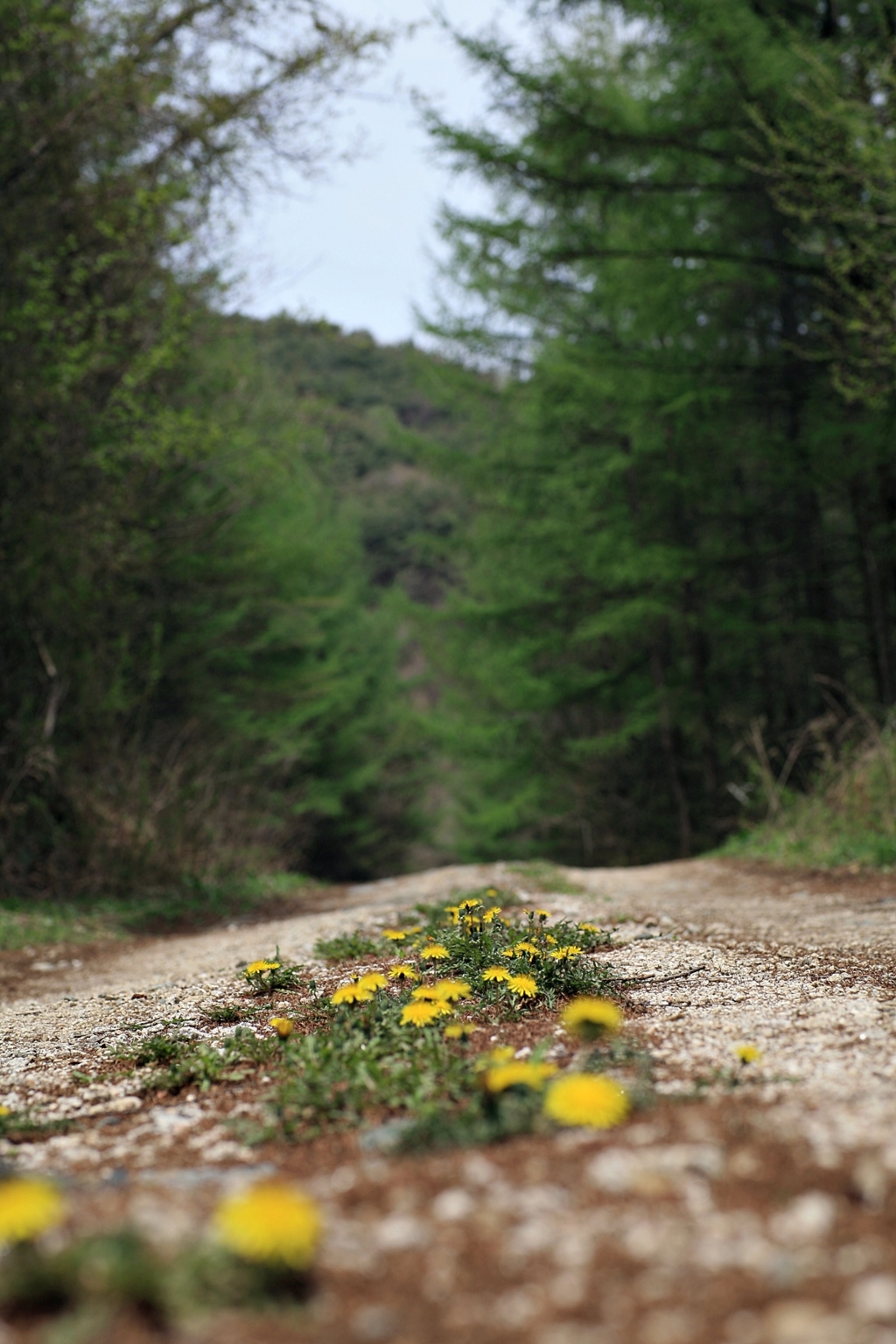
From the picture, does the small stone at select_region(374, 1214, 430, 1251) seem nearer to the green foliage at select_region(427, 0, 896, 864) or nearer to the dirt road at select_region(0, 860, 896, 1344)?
the dirt road at select_region(0, 860, 896, 1344)

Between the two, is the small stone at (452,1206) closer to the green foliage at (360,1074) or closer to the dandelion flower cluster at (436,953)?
the green foliage at (360,1074)

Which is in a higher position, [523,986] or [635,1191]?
[635,1191]

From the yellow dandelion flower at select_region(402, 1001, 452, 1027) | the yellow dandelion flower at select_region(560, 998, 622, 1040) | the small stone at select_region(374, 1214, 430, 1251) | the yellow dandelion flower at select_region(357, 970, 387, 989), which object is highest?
the yellow dandelion flower at select_region(560, 998, 622, 1040)

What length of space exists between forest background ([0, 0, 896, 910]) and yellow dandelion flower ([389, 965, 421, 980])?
4369 millimetres

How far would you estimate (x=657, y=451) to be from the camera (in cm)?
1198

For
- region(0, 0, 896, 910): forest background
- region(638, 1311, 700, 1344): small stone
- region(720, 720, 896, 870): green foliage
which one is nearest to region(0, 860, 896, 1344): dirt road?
region(638, 1311, 700, 1344): small stone

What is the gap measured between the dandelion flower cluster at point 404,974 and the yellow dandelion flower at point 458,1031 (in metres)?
0.36

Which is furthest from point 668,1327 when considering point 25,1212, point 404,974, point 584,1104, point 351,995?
point 404,974

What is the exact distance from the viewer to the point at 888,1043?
2033 millimetres

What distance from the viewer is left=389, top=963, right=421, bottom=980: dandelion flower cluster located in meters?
2.81

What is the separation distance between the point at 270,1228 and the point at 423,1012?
3.93 feet

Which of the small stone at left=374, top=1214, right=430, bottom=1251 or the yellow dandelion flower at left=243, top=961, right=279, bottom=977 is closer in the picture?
the small stone at left=374, top=1214, right=430, bottom=1251

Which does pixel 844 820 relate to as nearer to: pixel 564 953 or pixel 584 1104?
pixel 564 953

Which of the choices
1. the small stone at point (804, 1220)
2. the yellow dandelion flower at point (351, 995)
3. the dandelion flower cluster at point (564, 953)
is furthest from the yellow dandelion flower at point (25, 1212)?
the dandelion flower cluster at point (564, 953)
